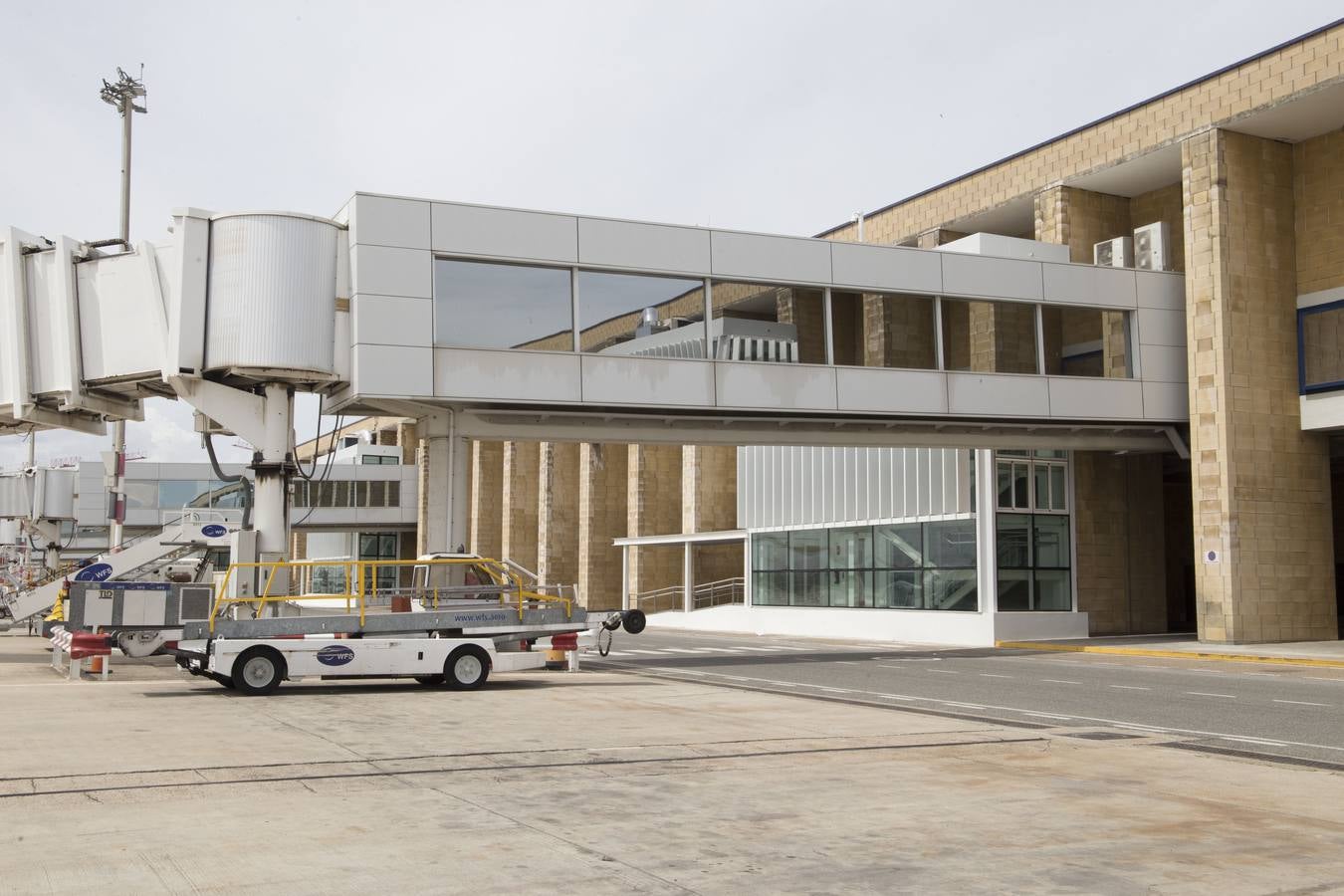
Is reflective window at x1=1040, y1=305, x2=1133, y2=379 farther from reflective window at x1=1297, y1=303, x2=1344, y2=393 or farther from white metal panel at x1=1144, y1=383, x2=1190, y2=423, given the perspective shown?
reflective window at x1=1297, y1=303, x2=1344, y2=393

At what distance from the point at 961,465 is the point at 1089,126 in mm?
10009

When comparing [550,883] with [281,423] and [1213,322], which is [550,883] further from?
[1213,322]

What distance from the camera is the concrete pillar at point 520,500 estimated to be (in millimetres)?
65812

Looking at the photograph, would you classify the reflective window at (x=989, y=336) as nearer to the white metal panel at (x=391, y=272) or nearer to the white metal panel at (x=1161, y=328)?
the white metal panel at (x=1161, y=328)

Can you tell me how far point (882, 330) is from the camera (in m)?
28.1

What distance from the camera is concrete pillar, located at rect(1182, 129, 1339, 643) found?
31031 millimetres

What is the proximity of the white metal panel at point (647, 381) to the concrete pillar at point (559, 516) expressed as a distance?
35.3 meters

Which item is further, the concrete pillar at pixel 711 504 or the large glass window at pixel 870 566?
the concrete pillar at pixel 711 504

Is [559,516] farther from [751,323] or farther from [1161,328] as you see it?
[751,323]

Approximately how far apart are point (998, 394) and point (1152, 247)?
7.34 m

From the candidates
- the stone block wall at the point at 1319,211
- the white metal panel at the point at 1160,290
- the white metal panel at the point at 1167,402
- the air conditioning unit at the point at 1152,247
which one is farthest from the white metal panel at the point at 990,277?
the stone block wall at the point at 1319,211

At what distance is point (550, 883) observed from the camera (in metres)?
6.79

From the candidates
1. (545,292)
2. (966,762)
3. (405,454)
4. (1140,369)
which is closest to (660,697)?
(966,762)

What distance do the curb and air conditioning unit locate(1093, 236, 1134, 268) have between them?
990 cm
